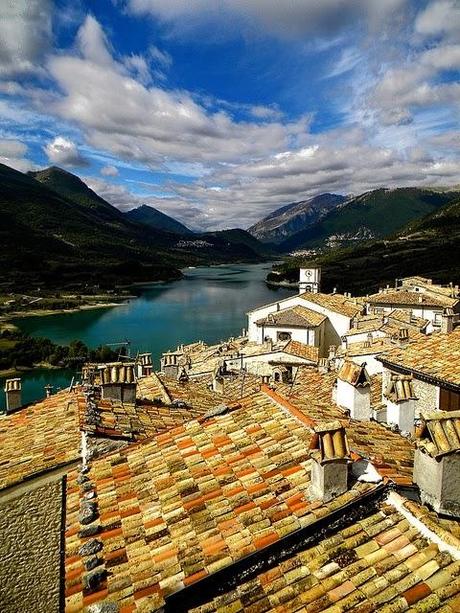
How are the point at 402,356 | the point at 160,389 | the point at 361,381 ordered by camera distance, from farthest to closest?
1. the point at 402,356
2. the point at 160,389
3. the point at 361,381

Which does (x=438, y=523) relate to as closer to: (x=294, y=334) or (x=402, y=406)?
(x=402, y=406)

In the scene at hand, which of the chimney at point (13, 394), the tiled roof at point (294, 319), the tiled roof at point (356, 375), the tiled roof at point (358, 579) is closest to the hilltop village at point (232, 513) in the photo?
the tiled roof at point (358, 579)

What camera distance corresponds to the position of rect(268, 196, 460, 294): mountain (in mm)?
120875

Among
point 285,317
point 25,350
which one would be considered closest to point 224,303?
point 25,350

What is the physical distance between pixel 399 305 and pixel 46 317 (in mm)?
81583

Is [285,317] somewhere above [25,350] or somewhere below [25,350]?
above

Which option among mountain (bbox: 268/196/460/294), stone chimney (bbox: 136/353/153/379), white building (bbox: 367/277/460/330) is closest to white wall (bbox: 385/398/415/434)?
stone chimney (bbox: 136/353/153/379)

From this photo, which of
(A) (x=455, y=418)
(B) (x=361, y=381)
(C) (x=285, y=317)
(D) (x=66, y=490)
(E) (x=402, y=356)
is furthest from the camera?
(C) (x=285, y=317)

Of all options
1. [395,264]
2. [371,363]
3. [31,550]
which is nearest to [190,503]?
[31,550]

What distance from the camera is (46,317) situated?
103m

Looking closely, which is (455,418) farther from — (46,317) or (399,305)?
(46,317)

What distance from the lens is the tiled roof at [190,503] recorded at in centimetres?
483

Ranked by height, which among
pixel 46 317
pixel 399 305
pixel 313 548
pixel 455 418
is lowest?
pixel 46 317

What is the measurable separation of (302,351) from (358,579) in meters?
27.9
